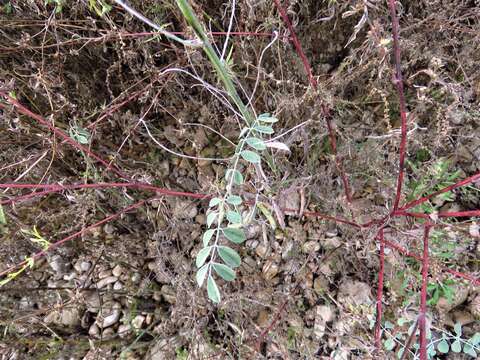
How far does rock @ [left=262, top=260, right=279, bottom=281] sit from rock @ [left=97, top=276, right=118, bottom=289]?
0.62m

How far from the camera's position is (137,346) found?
1324mm

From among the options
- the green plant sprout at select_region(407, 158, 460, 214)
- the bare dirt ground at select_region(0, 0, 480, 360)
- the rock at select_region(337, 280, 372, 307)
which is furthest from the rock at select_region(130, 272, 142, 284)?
the green plant sprout at select_region(407, 158, 460, 214)

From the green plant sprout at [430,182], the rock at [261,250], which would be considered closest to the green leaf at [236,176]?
the green plant sprout at [430,182]

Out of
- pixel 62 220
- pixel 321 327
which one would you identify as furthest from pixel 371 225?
pixel 62 220

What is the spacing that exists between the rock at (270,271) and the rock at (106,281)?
2.04 feet

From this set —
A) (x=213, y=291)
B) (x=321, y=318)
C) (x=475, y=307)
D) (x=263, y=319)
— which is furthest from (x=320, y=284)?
(x=213, y=291)

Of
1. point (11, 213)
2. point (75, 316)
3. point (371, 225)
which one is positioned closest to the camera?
point (371, 225)

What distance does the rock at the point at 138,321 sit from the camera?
1392 mm

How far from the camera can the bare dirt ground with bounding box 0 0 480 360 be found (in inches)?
45.6

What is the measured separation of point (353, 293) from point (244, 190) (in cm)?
58

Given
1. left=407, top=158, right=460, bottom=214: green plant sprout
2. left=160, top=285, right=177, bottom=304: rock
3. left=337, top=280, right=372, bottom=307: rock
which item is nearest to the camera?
left=407, top=158, right=460, bottom=214: green plant sprout

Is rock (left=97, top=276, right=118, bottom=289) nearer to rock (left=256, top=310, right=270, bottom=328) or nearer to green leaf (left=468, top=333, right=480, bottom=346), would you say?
rock (left=256, top=310, right=270, bottom=328)

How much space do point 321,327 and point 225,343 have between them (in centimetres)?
36

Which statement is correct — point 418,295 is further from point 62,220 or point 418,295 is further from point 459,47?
Result: point 62,220
